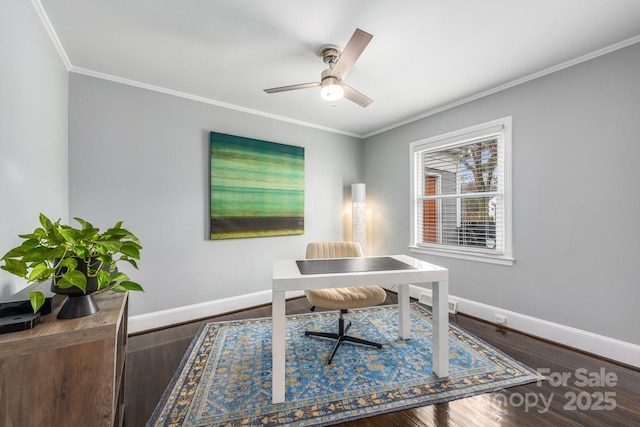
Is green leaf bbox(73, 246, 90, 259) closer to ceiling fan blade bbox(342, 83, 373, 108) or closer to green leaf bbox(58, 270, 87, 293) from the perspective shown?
green leaf bbox(58, 270, 87, 293)

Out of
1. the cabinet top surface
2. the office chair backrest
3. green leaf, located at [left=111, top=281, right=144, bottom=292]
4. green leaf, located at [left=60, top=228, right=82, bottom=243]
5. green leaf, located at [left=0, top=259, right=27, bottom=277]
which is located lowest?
the cabinet top surface

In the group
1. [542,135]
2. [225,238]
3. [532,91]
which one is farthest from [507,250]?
[225,238]

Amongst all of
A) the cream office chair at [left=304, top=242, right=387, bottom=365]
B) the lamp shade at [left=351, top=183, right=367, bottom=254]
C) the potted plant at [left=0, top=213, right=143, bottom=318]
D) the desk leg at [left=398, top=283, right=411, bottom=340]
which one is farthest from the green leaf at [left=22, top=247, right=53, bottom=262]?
the lamp shade at [left=351, top=183, right=367, bottom=254]

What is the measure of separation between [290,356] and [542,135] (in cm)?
300

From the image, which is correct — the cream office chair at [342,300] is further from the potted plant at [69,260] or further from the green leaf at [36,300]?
the green leaf at [36,300]

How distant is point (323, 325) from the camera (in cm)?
267

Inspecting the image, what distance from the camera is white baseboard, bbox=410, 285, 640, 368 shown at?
1.97 meters

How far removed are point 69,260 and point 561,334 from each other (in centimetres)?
344

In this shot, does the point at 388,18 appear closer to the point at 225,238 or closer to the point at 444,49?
the point at 444,49

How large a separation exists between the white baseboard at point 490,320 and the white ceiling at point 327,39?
231cm

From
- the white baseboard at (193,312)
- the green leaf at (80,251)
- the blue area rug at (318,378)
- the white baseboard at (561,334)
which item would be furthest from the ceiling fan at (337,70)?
the white baseboard at (561,334)

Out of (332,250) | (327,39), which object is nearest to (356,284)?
(332,250)

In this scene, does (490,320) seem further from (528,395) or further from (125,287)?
(125,287)

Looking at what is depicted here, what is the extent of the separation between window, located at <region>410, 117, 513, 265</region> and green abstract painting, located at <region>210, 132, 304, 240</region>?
167cm
